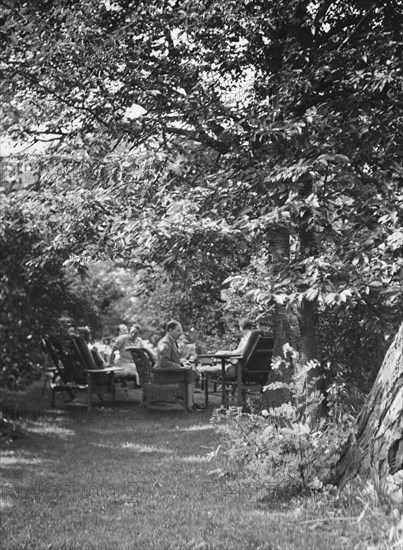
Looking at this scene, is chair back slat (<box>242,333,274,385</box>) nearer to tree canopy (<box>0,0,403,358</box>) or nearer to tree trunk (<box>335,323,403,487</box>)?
tree canopy (<box>0,0,403,358</box>)

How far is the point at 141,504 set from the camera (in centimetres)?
464

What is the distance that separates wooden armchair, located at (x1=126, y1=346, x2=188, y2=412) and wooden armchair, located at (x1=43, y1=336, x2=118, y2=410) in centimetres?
53

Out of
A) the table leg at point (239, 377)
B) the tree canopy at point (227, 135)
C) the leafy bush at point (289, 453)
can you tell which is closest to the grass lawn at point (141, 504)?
the leafy bush at point (289, 453)

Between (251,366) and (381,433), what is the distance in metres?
6.29

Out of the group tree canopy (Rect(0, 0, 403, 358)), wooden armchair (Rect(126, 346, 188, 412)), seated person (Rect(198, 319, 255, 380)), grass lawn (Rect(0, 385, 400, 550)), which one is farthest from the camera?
seated person (Rect(198, 319, 255, 380))

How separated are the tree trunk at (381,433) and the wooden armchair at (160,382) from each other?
559cm

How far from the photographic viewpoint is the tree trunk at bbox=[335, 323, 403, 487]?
3865 millimetres

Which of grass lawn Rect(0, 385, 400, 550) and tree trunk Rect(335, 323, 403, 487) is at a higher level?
tree trunk Rect(335, 323, 403, 487)

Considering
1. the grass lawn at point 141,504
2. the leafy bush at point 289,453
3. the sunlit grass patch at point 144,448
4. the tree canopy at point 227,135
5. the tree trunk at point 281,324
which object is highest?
the tree canopy at point 227,135

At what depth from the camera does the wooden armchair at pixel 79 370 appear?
9.84 m

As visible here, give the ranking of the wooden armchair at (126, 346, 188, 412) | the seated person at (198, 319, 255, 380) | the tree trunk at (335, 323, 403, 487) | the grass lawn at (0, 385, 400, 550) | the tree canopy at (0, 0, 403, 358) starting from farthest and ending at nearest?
the seated person at (198, 319, 255, 380) < the wooden armchair at (126, 346, 188, 412) < the tree canopy at (0, 0, 403, 358) < the tree trunk at (335, 323, 403, 487) < the grass lawn at (0, 385, 400, 550)

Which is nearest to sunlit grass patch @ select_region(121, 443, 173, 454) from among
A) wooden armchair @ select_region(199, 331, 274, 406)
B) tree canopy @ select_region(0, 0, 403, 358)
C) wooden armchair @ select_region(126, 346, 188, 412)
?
tree canopy @ select_region(0, 0, 403, 358)

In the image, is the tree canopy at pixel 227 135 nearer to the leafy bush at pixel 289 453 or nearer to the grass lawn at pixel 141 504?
the leafy bush at pixel 289 453

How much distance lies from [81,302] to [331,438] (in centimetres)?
584
